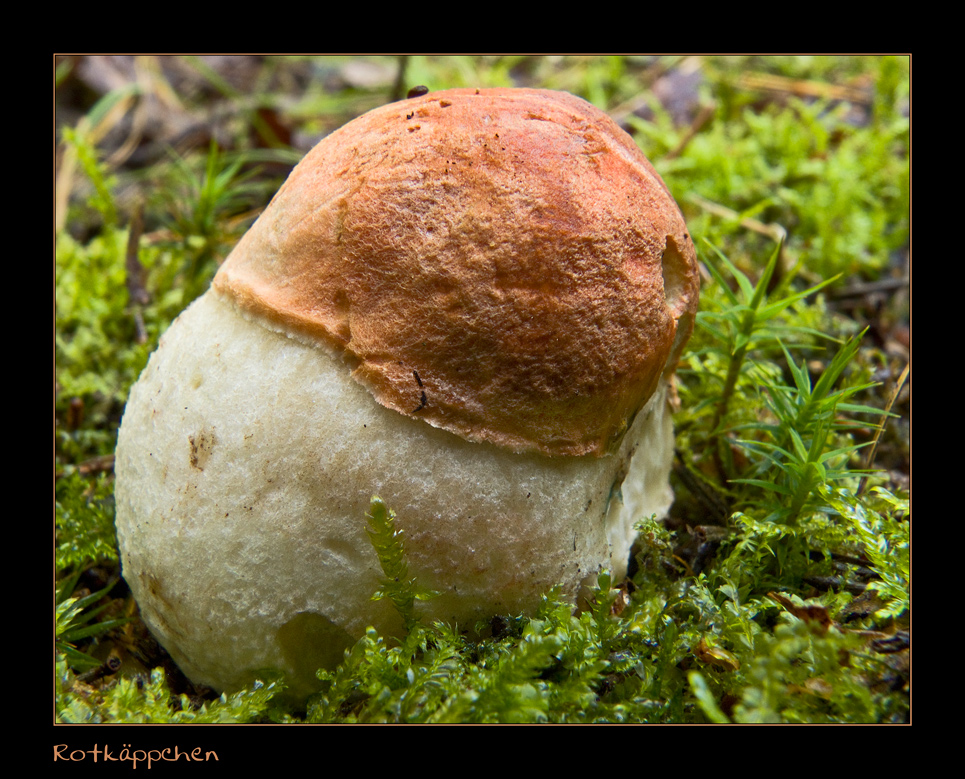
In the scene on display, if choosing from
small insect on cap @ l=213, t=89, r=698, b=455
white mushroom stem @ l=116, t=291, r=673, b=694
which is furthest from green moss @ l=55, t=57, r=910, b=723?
small insect on cap @ l=213, t=89, r=698, b=455

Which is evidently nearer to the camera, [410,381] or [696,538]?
[410,381]

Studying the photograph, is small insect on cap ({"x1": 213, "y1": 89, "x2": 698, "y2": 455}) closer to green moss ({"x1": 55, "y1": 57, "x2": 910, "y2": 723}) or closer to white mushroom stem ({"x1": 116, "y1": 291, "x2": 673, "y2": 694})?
white mushroom stem ({"x1": 116, "y1": 291, "x2": 673, "y2": 694})

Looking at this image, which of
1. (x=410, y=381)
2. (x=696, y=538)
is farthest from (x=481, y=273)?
(x=696, y=538)

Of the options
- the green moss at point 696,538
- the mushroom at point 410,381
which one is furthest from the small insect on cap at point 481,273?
the green moss at point 696,538

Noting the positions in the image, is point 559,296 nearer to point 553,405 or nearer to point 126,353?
point 553,405

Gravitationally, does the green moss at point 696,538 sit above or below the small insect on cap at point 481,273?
below

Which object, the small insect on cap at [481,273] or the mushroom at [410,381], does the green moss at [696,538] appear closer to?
the mushroom at [410,381]

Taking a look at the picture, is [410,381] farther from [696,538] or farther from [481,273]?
[696,538]

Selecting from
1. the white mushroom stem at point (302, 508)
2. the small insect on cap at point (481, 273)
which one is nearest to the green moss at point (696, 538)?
→ the white mushroom stem at point (302, 508)
